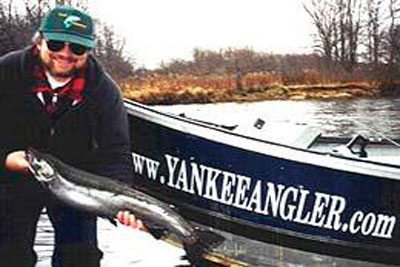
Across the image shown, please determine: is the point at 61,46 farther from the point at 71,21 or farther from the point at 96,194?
the point at 96,194

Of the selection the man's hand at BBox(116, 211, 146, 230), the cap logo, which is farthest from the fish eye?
the cap logo

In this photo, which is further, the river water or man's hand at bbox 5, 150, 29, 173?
the river water

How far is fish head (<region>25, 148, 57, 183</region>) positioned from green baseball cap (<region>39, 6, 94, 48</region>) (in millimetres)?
524

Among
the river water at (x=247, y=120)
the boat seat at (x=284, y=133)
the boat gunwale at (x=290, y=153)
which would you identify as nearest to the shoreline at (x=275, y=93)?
the river water at (x=247, y=120)

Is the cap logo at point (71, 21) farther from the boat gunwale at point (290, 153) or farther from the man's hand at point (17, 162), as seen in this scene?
the boat gunwale at point (290, 153)

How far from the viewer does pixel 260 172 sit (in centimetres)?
591

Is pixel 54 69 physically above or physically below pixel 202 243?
above

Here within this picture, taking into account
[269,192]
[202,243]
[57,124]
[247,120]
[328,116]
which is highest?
[57,124]

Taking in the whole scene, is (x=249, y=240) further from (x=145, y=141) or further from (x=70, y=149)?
(x=70, y=149)

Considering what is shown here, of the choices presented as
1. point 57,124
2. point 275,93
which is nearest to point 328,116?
point 275,93

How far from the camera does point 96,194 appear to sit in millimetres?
3393

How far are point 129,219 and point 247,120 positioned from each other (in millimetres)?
14248

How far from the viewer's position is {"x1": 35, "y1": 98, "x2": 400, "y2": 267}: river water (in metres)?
7.45

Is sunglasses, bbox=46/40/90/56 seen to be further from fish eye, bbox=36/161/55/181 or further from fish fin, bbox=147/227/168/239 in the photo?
fish fin, bbox=147/227/168/239
